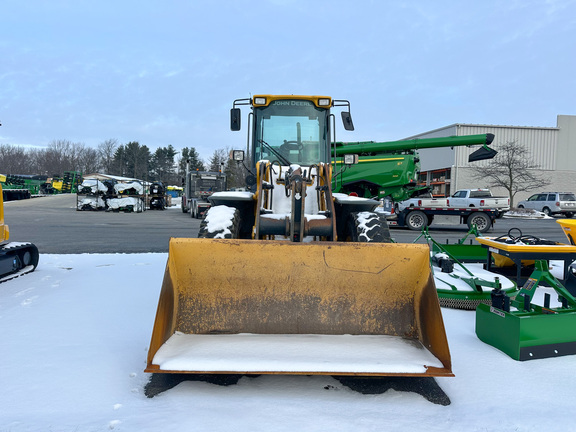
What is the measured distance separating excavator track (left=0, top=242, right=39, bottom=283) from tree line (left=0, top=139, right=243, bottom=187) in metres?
74.2

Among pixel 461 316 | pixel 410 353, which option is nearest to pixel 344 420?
pixel 410 353

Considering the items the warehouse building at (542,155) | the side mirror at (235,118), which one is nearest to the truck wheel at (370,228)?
the side mirror at (235,118)

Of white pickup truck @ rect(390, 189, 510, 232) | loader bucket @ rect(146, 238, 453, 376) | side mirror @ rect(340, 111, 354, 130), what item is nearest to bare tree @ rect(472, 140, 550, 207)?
white pickup truck @ rect(390, 189, 510, 232)

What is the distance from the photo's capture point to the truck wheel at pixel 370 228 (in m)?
4.25

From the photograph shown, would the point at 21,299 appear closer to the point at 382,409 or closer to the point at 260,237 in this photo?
the point at 260,237

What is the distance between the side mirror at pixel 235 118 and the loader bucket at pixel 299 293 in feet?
8.87

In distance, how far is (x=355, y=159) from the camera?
18.5 ft

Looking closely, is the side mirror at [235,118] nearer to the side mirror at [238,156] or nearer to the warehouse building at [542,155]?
the side mirror at [238,156]

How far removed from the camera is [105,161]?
280ft

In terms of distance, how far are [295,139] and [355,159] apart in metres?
0.84

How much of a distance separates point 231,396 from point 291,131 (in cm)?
379

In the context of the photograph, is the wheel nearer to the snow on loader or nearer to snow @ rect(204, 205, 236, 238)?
snow @ rect(204, 205, 236, 238)

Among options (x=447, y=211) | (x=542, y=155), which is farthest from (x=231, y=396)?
(x=542, y=155)

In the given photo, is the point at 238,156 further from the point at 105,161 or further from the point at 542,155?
the point at 105,161
